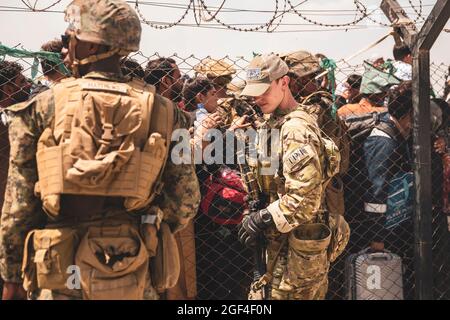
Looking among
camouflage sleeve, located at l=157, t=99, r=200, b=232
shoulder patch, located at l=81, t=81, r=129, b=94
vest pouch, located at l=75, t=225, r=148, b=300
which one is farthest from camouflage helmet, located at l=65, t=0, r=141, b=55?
vest pouch, located at l=75, t=225, r=148, b=300

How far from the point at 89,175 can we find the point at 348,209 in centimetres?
263

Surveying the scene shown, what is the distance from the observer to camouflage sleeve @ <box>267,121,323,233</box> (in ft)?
12.0

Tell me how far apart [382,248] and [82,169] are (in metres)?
2.70

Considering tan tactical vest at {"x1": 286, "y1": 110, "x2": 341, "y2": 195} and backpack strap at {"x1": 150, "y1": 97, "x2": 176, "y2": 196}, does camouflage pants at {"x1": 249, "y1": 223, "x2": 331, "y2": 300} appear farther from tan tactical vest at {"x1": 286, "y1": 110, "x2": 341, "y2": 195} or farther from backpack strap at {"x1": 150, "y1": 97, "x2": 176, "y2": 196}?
backpack strap at {"x1": 150, "y1": 97, "x2": 176, "y2": 196}

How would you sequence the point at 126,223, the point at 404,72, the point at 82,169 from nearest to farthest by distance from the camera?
the point at 82,169, the point at 126,223, the point at 404,72

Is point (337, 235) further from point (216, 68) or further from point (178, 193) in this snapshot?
point (216, 68)

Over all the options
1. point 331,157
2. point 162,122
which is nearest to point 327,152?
point 331,157

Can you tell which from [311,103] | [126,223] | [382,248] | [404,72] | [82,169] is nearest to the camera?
[82,169]

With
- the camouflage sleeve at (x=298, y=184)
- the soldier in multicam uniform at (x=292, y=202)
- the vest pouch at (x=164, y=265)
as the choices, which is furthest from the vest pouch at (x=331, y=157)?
the vest pouch at (x=164, y=265)

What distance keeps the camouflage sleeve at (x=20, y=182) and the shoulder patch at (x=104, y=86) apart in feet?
0.71

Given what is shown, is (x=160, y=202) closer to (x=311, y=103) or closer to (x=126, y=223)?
(x=126, y=223)

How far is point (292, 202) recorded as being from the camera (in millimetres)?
3652
